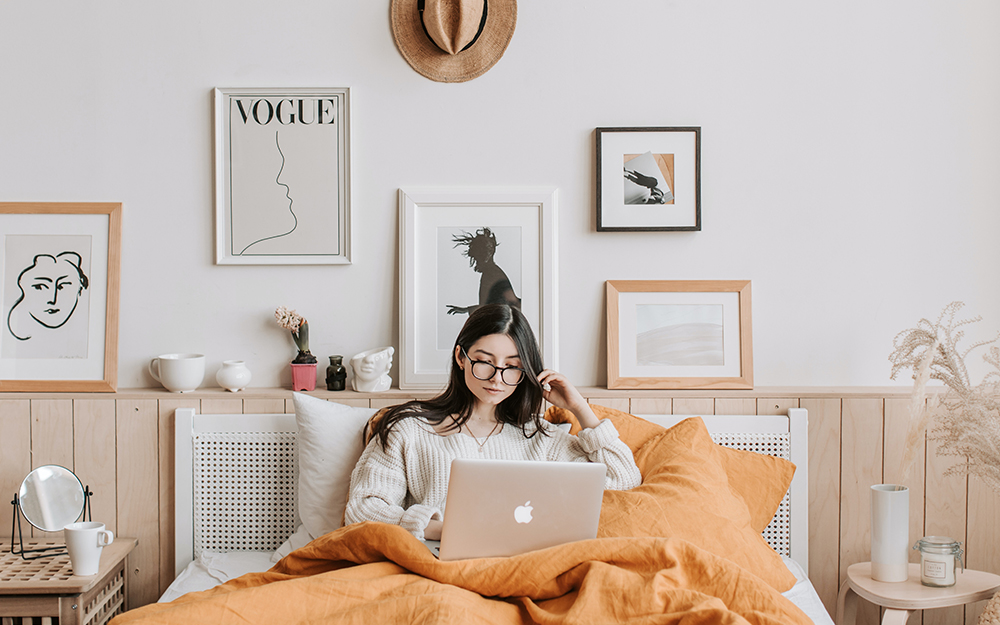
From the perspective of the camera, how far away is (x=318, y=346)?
217 centimetres

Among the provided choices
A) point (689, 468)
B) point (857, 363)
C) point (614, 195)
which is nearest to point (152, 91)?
point (614, 195)

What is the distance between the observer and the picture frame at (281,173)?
6.98 ft

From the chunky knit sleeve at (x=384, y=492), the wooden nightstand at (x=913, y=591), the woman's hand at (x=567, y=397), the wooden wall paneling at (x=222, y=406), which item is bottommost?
the wooden nightstand at (x=913, y=591)

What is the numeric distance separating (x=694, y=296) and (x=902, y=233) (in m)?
0.69

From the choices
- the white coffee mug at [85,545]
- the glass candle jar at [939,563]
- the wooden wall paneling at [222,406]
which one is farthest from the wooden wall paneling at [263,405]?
the glass candle jar at [939,563]

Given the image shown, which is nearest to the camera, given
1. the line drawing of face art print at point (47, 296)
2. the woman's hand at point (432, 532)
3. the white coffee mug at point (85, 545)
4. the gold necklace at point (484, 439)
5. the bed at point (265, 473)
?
the woman's hand at point (432, 532)

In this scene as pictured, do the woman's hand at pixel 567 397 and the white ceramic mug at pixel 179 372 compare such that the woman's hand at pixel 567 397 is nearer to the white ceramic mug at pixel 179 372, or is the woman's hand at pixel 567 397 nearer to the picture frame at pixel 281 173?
the picture frame at pixel 281 173

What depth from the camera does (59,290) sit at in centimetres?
212

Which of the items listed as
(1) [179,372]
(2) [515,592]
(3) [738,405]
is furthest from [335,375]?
(3) [738,405]

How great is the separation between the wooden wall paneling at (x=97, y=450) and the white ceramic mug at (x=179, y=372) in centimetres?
17

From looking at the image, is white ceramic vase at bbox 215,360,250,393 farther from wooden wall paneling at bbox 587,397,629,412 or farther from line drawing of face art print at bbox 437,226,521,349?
wooden wall paneling at bbox 587,397,629,412

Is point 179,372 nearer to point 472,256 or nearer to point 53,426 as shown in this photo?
point 53,426

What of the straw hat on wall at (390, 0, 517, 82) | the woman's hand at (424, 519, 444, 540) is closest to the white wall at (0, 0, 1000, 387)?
the straw hat on wall at (390, 0, 517, 82)

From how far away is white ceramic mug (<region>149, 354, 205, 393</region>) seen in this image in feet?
6.67
